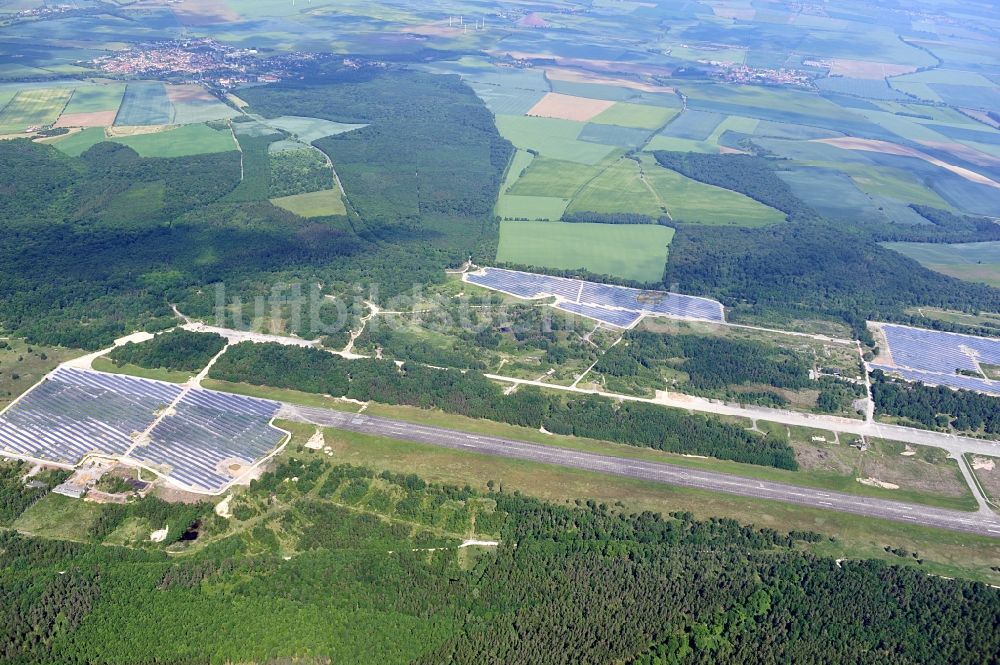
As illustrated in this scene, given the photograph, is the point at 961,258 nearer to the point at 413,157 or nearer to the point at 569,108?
the point at 413,157

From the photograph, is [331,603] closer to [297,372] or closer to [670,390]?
[297,372]

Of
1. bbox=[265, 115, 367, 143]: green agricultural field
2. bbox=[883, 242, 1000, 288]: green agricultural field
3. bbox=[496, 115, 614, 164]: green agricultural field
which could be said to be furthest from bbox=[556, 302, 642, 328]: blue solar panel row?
bbox=[265, 115, 367, 143]: green agricultural field

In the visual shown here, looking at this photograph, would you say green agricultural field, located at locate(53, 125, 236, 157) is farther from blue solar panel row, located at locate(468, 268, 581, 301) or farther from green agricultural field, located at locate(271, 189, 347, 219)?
blue solar panel row, located at locate(468, 268, 581, 301)

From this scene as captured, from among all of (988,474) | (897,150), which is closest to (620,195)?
(897,150)

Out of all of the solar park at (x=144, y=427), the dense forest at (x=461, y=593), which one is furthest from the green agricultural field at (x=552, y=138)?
the dense forest at (x=461, y=593)

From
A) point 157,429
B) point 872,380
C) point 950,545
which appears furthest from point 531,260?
point 950,545
